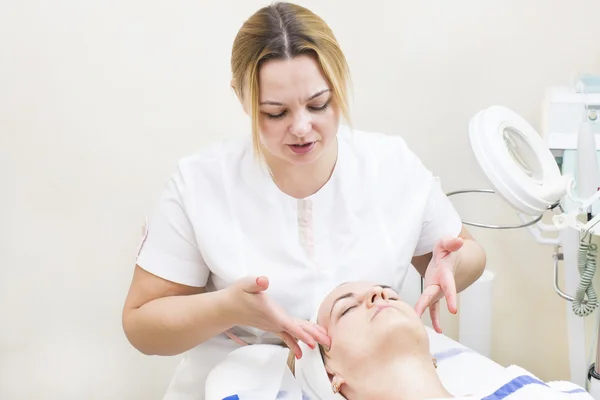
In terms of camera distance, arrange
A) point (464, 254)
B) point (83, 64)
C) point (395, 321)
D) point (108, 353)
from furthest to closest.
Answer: point (108, 353) < point (83, 64) < point (464, 254) < point (395, 321)

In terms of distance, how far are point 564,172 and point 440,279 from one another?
0.55 meters

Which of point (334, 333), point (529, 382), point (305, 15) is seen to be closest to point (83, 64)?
point (305, 15)

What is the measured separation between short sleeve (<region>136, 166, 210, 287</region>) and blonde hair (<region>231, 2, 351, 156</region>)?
0.25m

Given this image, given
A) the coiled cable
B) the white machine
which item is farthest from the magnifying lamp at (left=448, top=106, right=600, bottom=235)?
the coiled cable

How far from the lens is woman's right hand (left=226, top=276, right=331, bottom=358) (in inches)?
49.6

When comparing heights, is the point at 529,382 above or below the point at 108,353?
above

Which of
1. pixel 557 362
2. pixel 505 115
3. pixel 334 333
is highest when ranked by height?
pixel 505 115

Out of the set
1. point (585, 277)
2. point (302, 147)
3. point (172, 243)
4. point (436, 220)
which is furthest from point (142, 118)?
point (585, 277)

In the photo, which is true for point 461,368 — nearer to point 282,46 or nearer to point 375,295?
point 375,295

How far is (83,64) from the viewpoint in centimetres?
195

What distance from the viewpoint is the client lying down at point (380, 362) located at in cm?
128

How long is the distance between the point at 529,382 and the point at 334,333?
15.3 inches

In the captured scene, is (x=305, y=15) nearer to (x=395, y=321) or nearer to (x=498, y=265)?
(x=395, y=321)

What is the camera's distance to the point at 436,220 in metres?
1.63
